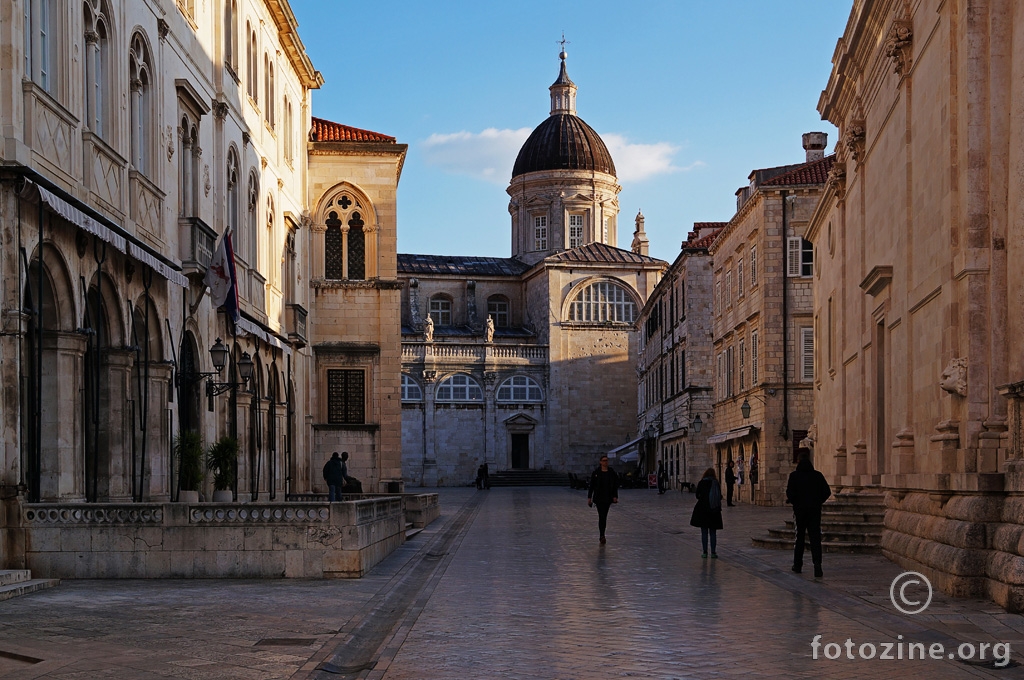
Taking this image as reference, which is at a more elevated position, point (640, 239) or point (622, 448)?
point (640, 239)

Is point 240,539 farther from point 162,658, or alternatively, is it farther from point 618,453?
point 618,453

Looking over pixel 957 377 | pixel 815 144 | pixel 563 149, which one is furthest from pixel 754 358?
pixel 563 149

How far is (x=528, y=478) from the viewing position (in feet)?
263

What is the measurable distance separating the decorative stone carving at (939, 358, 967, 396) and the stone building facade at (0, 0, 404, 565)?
11250 mm

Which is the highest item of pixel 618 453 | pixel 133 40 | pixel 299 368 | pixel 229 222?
pixel 133 40

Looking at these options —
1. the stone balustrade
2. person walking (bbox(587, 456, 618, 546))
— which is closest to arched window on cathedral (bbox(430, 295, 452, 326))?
person walking (bbox(587, 456, 618, 546))

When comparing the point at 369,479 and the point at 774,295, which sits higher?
the point at 774,295

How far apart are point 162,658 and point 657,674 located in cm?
371

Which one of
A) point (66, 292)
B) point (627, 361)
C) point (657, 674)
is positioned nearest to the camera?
point (657, 674)

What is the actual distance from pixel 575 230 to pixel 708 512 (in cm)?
7182

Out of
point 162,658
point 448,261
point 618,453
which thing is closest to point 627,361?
point 618,453

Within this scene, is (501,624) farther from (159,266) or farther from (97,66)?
(97,66)

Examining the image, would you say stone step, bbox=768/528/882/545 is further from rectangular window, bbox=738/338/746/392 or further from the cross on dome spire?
the cross on dome spire

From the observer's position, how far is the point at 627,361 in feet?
281
